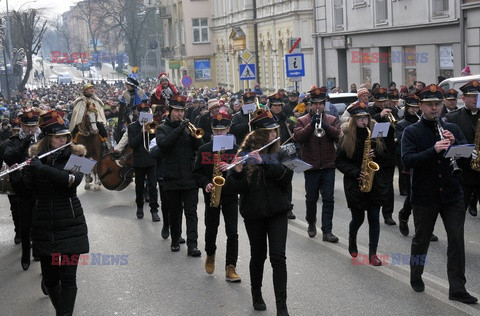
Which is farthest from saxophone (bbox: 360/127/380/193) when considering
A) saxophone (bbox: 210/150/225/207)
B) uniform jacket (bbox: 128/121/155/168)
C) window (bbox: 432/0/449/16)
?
window (bbox: 432/0/449/16)

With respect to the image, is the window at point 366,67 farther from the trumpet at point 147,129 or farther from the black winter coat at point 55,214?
the black winter coat at point 55,214

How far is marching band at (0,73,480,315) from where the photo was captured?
296 inches

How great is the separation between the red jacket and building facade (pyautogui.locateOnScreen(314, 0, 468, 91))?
51.6ft

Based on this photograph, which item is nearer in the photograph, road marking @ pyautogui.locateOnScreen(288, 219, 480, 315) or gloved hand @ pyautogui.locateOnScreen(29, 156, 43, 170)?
gloved hand @ pyautogui.locateOnScreen(29, 156, 43, 170)

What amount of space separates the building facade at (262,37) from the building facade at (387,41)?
4.70ft

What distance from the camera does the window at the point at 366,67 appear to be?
3441 centimetres

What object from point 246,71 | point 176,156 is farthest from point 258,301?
point 246,71

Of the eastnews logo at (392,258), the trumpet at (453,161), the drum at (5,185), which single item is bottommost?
the eastnews logo at (392,258)

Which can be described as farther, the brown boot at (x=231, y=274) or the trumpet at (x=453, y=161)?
the brown boot at (x=231, y=274)

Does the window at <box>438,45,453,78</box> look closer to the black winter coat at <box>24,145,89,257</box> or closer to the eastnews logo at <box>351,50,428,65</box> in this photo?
the eastnews logo at <box>351,50,428,65</box>

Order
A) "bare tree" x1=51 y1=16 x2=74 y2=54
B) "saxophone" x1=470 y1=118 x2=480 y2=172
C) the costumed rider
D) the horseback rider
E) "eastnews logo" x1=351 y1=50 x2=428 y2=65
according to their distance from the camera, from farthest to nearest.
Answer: "bare tree" x1=51 y1=16 x2=74 y2=54
"eastnews logo" x1=351 y1=50 x2=428 y2=65
the costumed rider
the horseback rider
"saxophone" x1=470 y1=118 x2=480 y2=172

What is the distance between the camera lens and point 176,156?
10805 millimetres

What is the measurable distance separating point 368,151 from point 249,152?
8.32ft

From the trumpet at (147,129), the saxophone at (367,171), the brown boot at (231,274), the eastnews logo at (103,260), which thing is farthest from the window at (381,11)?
the brown boot at (231,274)
